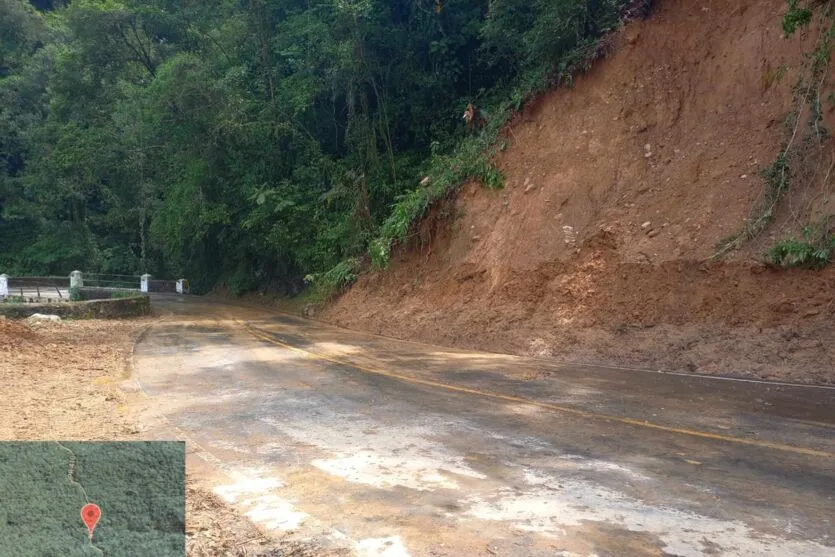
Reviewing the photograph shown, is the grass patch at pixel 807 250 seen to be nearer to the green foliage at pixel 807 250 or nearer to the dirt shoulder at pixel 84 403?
the green foliage at pixel 807 250

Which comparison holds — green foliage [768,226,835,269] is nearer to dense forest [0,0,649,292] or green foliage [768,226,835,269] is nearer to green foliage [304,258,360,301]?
dense forest [0,0,649,292]

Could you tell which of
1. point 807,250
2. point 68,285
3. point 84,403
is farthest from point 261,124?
point 807,250

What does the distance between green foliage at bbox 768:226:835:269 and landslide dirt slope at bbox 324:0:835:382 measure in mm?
226

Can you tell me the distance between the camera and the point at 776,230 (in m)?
12.9

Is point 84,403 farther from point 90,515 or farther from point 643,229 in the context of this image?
point 643,229

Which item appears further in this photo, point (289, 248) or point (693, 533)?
point (289, 248)

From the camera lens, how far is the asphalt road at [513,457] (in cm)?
457

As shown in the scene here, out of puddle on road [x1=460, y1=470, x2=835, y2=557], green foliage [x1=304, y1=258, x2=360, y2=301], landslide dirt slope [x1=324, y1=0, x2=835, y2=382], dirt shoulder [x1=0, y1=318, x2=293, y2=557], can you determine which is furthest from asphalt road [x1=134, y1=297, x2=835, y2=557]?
green foliage [x1=304, y1=258, x2=360, y2=301]

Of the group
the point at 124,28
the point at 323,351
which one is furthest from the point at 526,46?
the point at 124,28

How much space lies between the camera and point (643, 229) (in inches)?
605

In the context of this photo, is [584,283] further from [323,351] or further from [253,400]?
[253,400]

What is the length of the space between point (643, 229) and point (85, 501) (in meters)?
Answer: 14.0

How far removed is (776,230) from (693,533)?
10.2 m

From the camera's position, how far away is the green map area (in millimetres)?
3588
